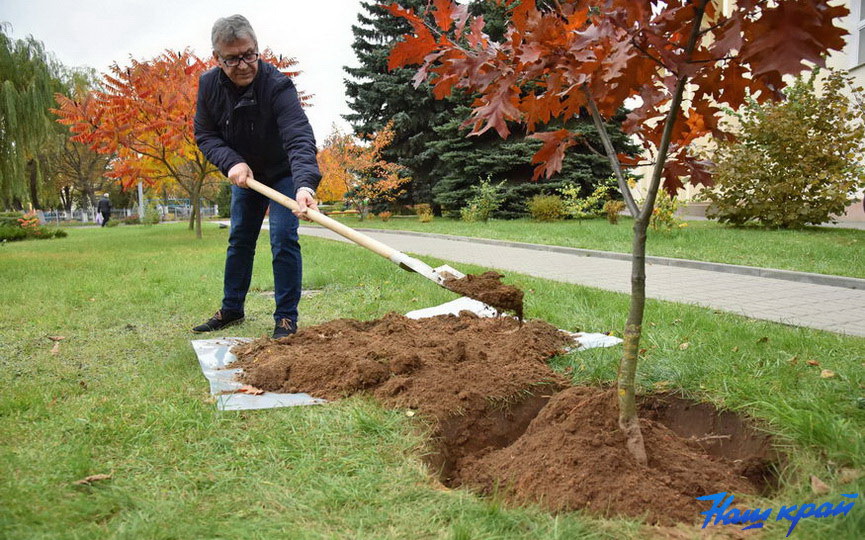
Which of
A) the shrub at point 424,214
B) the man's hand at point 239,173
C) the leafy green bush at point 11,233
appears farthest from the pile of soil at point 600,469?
the leafy green bush at point 11,233

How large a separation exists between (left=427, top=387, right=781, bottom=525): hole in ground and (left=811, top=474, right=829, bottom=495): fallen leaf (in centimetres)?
14

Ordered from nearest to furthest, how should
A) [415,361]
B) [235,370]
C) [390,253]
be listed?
[415,361], [235,370], [390,253]

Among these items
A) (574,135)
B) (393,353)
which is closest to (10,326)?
(393,353)

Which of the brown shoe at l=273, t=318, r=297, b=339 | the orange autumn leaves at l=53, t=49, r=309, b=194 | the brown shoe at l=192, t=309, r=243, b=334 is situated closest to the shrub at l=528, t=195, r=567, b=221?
the orange autumn leaves at l=53, t=49, r=309, b=194

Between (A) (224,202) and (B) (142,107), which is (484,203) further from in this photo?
(A) (224,202)

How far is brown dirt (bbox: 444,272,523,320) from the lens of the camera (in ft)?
10.2

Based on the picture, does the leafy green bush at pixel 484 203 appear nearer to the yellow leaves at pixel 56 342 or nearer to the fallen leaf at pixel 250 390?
the yellow leaves at pixel 56 342

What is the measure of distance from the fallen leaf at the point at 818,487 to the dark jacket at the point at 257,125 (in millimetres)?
2856

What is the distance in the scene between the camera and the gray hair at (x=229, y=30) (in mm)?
3436

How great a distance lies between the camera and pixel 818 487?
67.2 inches

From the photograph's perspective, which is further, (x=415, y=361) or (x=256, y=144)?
(x=256, y=144)

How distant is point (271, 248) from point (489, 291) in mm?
1697

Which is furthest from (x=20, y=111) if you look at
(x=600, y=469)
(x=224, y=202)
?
(x=224, y=202)

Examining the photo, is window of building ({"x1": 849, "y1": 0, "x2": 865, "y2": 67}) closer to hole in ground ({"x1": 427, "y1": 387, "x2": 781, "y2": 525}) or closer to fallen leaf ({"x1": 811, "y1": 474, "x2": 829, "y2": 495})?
hole in ground ({"x1": 427, "y1": 387, "x2": 781, "y2": 525})
